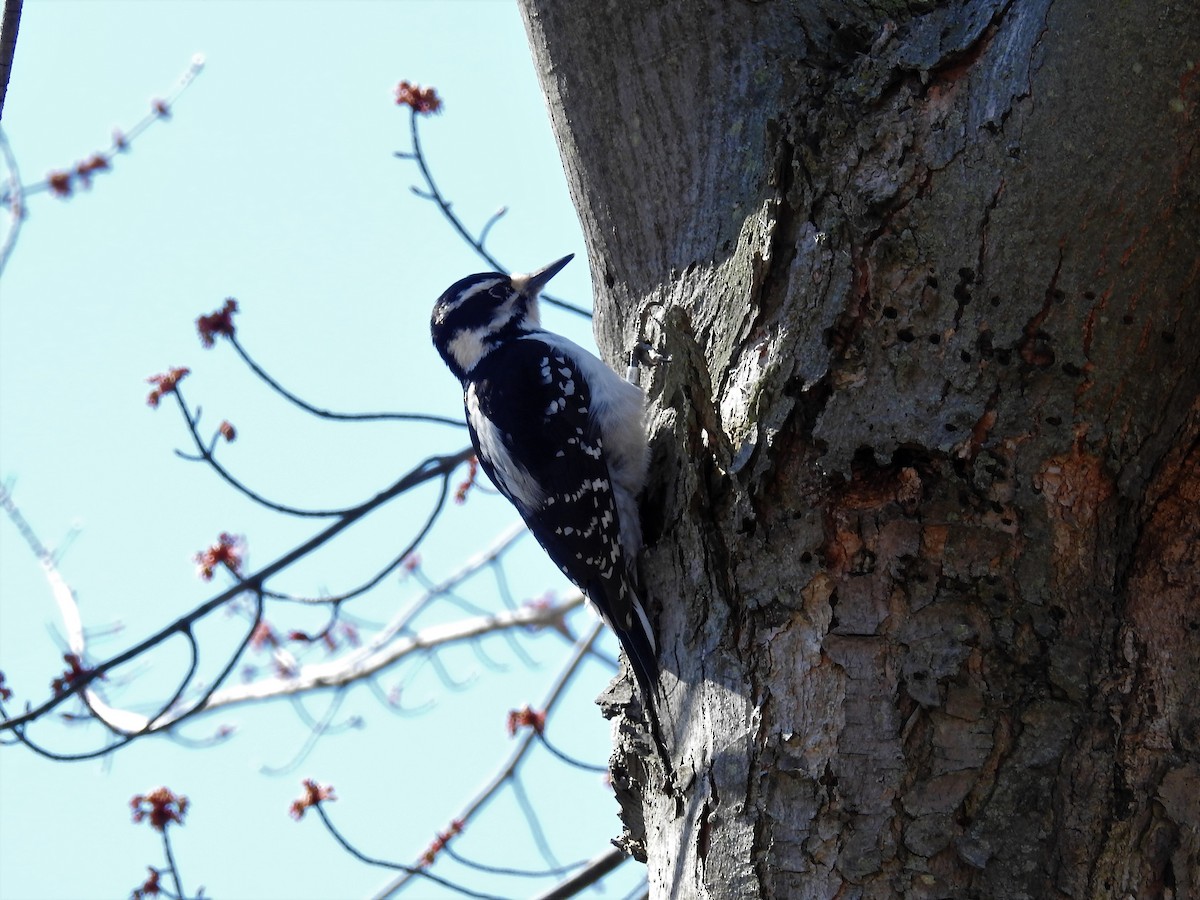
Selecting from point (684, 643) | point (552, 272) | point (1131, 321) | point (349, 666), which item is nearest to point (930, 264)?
point (1131, 321)

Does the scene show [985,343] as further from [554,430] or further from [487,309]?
[487,309]

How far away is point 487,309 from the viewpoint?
4.62 meters

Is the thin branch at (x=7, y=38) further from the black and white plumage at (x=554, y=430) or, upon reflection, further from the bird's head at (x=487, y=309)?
the bird's head at (x=487, y=309)

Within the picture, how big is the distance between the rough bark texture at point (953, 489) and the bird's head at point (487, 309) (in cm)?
206

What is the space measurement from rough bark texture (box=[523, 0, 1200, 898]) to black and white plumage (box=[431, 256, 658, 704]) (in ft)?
1.61

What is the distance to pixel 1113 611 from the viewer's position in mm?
2256

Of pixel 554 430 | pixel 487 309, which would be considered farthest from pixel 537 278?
pixel 554 430

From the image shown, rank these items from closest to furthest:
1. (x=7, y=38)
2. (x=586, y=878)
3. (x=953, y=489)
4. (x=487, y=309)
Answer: (x=7, y=38) < (x=953, y=489) < (x=586, y=878) < (x=487, y=309)

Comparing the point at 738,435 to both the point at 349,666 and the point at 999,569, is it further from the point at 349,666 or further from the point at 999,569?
the point at 349,666

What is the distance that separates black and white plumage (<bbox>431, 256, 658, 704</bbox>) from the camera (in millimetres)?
3426

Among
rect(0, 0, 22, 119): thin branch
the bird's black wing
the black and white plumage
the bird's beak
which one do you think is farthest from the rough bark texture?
the bird's beak

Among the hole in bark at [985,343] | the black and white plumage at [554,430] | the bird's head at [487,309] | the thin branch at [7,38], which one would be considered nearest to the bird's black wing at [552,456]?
the black and white plumage at [554,430]

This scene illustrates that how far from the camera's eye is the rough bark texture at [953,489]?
6.99ft

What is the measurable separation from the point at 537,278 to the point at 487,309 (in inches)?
8.7
